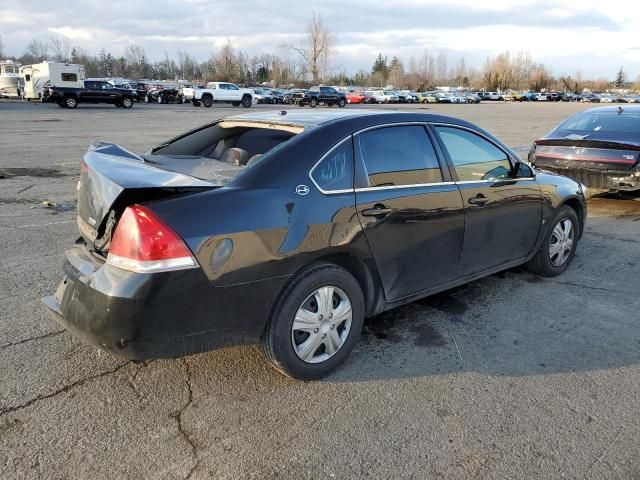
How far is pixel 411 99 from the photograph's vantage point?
225 ft

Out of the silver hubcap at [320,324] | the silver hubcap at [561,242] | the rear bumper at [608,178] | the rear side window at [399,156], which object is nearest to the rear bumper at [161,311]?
the silver hubcap at [320,324]

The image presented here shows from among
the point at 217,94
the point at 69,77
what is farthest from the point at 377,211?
the point at 69,77

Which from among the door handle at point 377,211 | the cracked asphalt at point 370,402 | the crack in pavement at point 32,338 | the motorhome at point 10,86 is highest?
the motorhome at point 10,86

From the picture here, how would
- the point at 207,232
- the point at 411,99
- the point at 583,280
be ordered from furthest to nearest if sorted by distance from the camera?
the point at 411,99 < the point at 583,280 < the point at 207,232

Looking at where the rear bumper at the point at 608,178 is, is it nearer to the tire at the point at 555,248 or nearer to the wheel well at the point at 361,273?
the tire at the point at 555,248

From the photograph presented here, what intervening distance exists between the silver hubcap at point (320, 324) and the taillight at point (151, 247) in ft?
2.54

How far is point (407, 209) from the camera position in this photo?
142 inches

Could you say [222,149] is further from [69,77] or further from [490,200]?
[69,77]

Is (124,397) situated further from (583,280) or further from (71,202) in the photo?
(71,202)

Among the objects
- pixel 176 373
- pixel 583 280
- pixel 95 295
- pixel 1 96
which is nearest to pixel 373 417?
pixel 176 373

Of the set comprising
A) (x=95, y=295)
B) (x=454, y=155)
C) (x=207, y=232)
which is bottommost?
(x=95, y=295)

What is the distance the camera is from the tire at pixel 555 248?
5.00m

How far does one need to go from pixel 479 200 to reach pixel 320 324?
5.71ft

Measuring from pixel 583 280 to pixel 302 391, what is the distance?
130 inches
